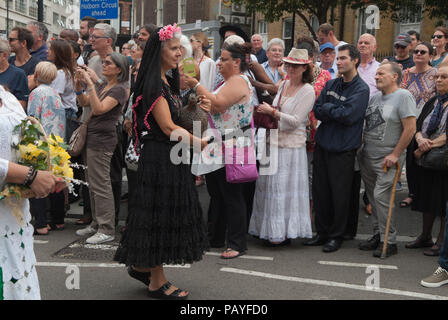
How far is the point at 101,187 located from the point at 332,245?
103 inches

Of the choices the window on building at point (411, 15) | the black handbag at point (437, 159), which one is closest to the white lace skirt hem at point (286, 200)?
the black handbag at point (437, 159)

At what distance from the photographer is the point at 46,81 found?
5.95 m

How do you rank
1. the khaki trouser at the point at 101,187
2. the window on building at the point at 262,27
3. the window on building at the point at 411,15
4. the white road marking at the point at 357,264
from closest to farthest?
the white road marking at the point at 357,264
the khaki trouser at the point at 101,187
the window on building at the point at 411,15
the window on building at the point at 262,27

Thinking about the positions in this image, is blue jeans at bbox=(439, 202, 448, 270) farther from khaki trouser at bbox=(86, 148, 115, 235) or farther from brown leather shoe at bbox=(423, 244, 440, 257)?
khaki trouser at bbox=(86, 148, 115, 235)

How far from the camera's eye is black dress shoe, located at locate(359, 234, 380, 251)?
18.4ft

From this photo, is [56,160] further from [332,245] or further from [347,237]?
[347,237]

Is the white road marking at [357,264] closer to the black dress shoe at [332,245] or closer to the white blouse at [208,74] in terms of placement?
the black dress shoe at [332,245]

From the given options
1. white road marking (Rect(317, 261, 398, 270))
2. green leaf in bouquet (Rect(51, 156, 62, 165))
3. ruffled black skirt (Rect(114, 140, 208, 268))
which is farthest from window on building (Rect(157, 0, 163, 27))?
green leaf in bouquet (Rect(51, 156, 62, 165))

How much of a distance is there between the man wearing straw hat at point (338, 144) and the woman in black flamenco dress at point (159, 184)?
2107 mm

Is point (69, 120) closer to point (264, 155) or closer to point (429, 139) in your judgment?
point (264, 155)

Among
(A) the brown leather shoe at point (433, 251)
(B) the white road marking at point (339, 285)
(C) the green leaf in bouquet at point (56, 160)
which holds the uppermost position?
(C) the green leaf in bouquet at point (56, 160)

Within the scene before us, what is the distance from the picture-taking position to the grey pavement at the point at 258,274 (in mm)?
4254
